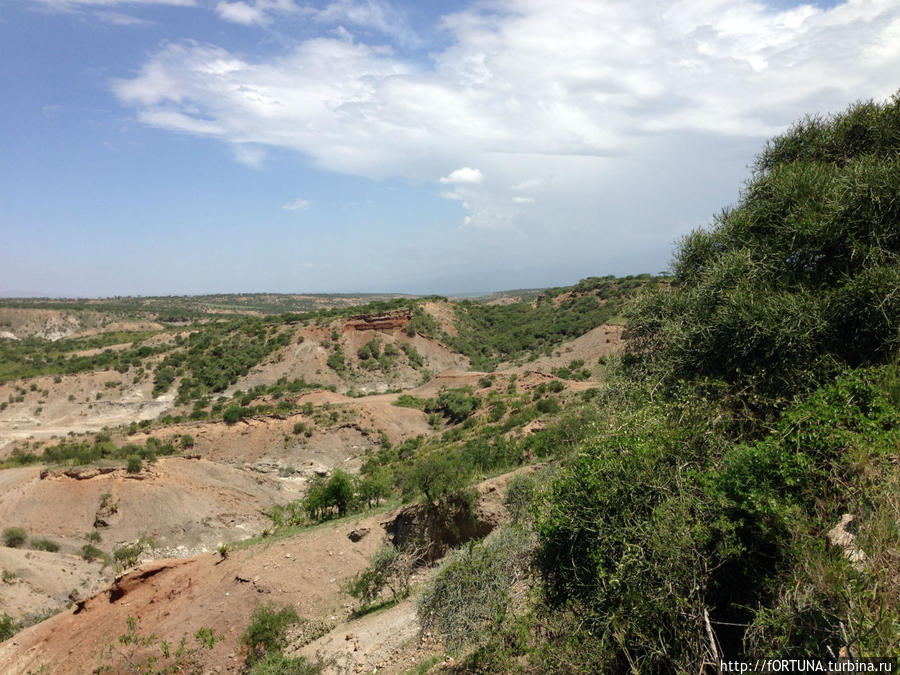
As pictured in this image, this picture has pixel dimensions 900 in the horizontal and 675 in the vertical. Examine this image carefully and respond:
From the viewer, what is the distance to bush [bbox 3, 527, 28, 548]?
19609mm

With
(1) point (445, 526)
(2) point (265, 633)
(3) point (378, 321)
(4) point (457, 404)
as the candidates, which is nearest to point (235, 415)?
(4) point (457, 404)

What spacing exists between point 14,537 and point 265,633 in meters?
15.1

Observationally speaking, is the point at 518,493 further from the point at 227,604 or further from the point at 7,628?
the point at 7,628

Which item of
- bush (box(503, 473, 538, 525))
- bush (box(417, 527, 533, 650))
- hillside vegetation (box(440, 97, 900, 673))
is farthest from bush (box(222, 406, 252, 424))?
hillside vegetation (box(440, 97, 900, 673))

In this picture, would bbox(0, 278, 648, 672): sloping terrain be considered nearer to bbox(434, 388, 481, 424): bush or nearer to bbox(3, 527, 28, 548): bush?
bbox(434, 388, 481, 424): bush

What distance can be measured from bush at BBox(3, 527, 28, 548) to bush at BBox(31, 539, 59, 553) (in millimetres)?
373

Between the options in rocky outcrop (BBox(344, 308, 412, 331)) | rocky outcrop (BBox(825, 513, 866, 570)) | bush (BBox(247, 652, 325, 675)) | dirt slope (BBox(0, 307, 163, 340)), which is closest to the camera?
rocky outcrop (BBox(825, 513, 866, 570))

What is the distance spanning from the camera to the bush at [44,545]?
1967 centimetres

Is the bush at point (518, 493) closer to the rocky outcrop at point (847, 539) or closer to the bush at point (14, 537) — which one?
the rocky outcrop at point (847, 539)

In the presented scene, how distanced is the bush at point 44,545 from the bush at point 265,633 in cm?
1312

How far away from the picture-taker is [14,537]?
19.7m

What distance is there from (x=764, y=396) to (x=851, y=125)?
7.64m

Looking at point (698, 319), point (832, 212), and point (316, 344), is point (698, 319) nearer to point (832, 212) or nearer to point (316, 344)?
point (832, 212)

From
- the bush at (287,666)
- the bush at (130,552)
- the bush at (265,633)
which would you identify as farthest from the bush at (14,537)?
the bush at (287,666)
